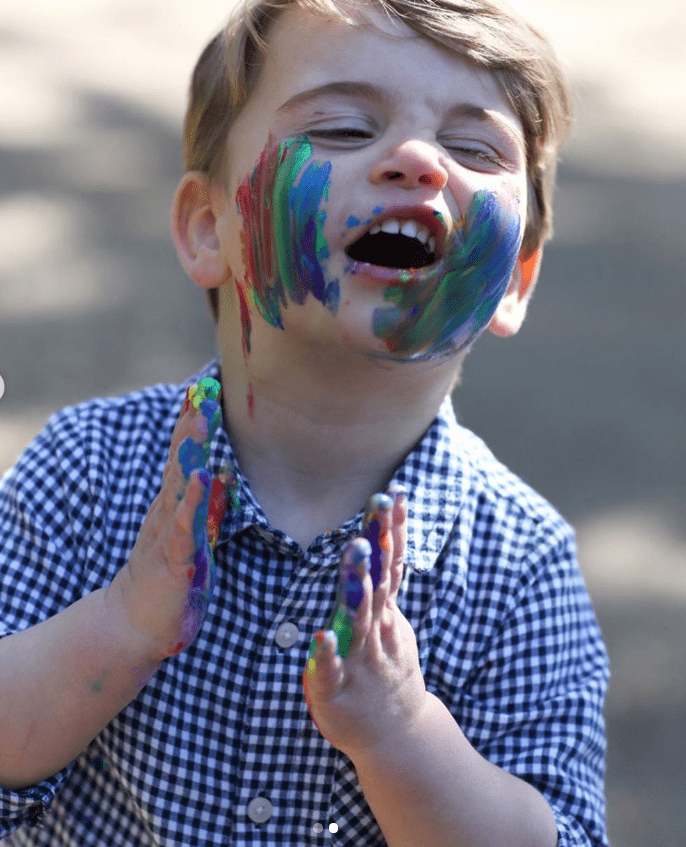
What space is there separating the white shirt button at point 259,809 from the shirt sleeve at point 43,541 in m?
0.25

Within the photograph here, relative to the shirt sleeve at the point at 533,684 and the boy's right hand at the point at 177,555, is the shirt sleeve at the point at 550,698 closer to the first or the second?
the shirt sleeve at the point at 533,684

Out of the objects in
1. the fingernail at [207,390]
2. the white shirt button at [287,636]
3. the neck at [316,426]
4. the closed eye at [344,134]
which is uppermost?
Result: the closed eye at [344,134]

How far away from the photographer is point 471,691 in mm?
1759

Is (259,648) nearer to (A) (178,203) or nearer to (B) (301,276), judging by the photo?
(B) (301,276)

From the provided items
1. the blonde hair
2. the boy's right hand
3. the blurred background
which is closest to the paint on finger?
the boy's right hand

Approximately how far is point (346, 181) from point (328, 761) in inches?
29.7

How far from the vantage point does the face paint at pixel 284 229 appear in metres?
1.62

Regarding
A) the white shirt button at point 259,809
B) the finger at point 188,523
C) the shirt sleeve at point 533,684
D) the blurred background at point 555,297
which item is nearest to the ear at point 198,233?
the finger at point 188,523

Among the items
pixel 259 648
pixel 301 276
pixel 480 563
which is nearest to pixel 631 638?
pixel 480 563

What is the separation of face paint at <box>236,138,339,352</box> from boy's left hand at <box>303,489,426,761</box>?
34 centimetres

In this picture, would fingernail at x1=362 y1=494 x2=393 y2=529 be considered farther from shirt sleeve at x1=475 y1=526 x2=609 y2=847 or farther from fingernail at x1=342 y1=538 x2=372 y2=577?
shirt sleeve at x1=475 y1=526 x2=609 y2=847

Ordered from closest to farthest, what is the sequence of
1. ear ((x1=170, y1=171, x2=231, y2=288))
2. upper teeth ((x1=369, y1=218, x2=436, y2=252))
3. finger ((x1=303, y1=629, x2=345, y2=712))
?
finger ((x1=303, y1=629, x2=345, y2=712)), upper teeth ((x1=369, y1=218, x2=436, y2=252)), ear ((x1=170, y1=171, x2=231, y2=288))

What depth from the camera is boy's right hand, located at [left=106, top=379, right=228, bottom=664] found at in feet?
4.89

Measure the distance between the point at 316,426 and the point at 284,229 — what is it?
0.91 ft
